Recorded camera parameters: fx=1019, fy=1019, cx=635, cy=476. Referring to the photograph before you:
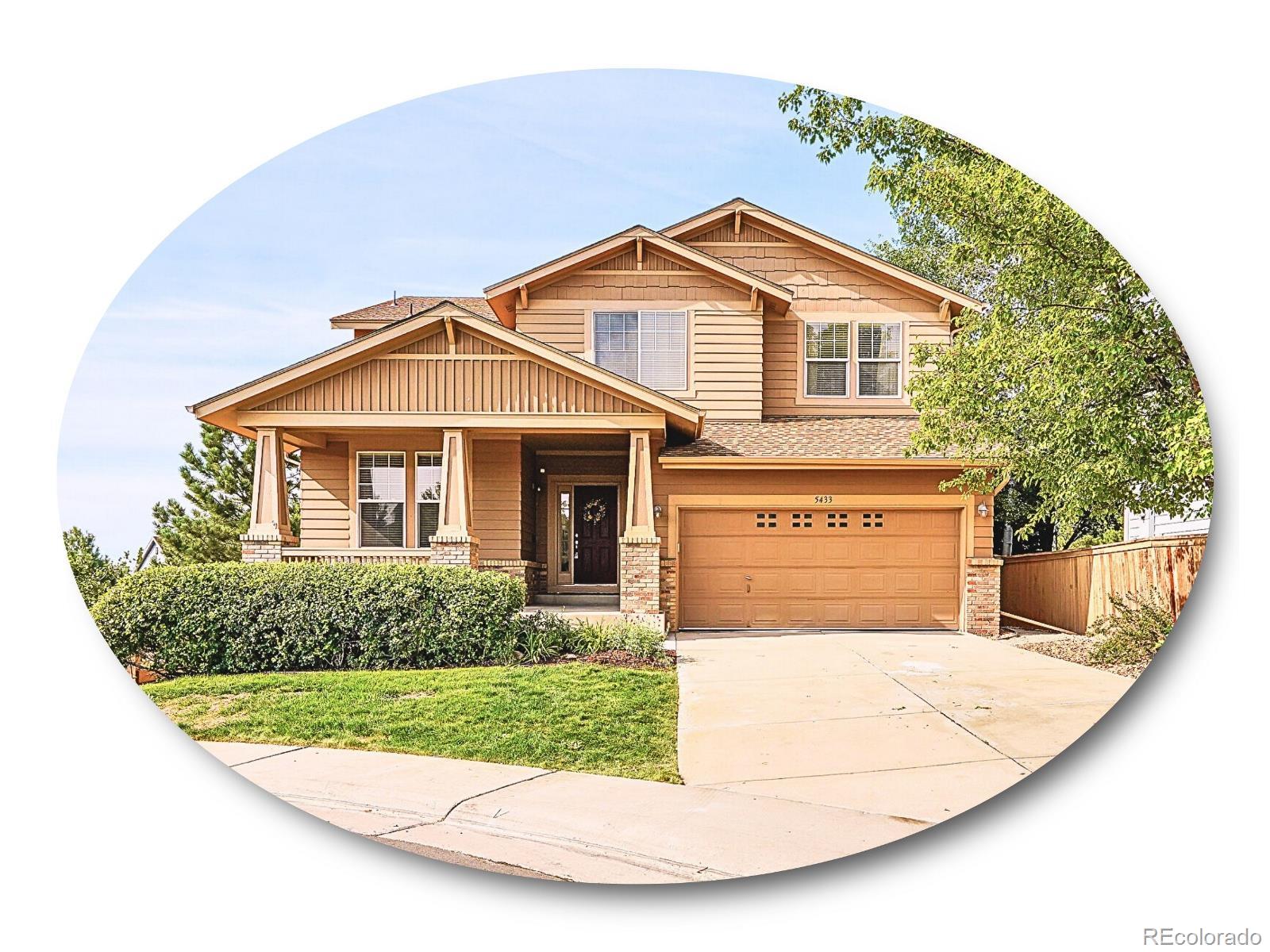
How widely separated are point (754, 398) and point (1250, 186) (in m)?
2.42

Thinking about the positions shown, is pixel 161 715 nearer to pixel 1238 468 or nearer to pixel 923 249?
pixel 923 249

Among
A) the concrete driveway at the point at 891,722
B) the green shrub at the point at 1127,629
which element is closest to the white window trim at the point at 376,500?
the concrete driveway at the point at 891,722

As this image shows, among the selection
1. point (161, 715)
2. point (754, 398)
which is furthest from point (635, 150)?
point (161, 715)

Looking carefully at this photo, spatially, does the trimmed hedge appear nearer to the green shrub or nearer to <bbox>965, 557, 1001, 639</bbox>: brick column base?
<bbox>965, 557, 1001, 639</bbox>: brick column base

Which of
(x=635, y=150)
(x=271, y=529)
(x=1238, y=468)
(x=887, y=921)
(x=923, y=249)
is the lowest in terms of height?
(x=887, y=921)

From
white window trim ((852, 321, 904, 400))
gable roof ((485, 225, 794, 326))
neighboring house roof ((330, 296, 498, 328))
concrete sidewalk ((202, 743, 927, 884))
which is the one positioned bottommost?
concrete sidewalk ((202, 743, 927, 884))

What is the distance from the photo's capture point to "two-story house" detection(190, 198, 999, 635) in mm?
4473

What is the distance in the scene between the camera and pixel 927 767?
3654mm

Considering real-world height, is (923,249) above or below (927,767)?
above

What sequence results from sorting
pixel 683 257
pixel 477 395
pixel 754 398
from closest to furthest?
pixel 683 257 < pixel 754 398 < pixel 477 395

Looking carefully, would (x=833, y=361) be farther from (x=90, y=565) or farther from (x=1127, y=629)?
(x=90, y=565)

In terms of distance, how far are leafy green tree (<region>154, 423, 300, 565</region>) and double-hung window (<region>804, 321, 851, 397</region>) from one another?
2.46 m

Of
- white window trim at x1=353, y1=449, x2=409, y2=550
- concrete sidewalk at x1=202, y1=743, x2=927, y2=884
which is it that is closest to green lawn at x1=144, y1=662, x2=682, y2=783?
concrete sidewalk at x1=202, y1=743, x2=927, y2=884

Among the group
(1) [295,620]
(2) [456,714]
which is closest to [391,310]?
(1) [295,620]
